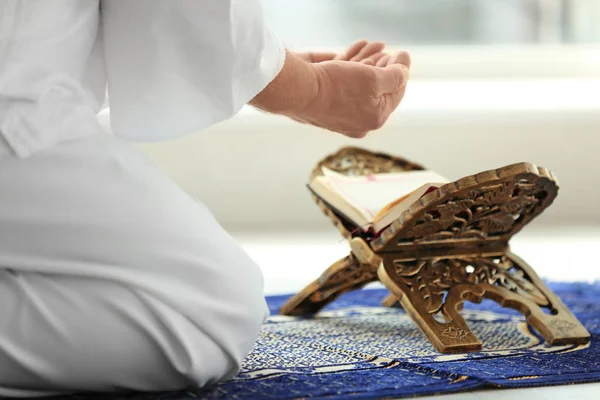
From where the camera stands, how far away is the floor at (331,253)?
8.41 feet

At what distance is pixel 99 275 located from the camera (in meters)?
1.21

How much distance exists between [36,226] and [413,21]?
2.86 m

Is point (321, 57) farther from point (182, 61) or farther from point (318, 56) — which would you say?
point (182, 61)

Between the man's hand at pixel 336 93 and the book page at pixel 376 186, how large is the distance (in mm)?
280

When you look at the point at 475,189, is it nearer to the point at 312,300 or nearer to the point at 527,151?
the point at 312,300

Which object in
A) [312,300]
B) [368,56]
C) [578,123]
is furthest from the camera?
[578,123]

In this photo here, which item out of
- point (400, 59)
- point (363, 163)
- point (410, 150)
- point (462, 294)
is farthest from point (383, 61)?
point (410, 150)

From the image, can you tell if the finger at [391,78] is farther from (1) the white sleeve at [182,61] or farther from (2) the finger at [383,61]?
(1) the white sleeve at [182,61]

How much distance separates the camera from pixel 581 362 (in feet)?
5.07

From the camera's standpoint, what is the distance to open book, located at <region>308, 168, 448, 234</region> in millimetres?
1714

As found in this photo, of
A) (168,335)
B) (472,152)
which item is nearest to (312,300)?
(168,335)

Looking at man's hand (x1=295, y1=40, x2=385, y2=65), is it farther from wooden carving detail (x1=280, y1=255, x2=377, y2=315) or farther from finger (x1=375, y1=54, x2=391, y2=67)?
wooden carving detail (x1=280, y1=255, x2=377, y2=315)

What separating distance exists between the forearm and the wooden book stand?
306 millimetres

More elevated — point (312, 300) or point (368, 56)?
point (368, 56)
